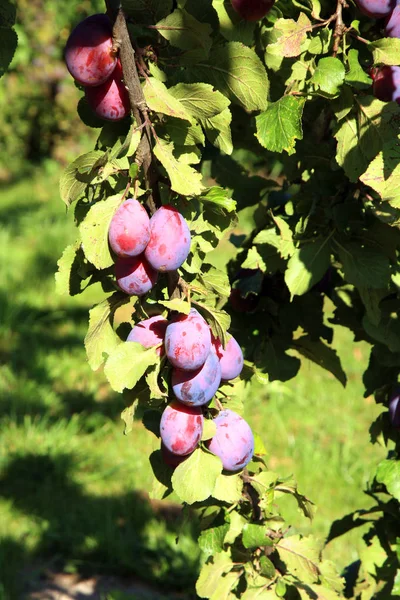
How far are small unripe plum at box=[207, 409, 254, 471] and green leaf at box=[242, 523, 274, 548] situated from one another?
164mm

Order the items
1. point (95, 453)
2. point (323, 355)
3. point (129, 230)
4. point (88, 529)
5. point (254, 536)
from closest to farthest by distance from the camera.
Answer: point (129, 230), point (254, 536), point (323, 355), point (88, 529), point (95, 453)

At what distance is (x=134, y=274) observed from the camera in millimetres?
841

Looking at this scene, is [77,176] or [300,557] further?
[300,557]

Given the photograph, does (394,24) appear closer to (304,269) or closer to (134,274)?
(304,269)

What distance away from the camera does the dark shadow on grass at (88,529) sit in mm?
2160

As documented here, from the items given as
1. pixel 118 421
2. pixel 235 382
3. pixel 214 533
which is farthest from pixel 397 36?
pixel 118 421

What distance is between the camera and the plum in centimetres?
82

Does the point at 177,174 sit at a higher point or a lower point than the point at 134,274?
higher

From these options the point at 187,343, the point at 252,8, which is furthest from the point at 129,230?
the point at 252,8

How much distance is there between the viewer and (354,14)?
1.08 metres

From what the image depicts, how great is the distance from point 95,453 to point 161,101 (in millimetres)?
2061

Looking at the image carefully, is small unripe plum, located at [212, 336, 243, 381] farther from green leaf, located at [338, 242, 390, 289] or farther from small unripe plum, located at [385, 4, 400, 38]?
small unripe plum, located at [385, 4, 400, 38]

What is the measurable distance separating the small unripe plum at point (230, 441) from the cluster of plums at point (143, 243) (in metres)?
0.22

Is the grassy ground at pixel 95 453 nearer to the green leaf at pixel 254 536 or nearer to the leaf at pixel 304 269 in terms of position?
the green leaf at pixel 254 536
